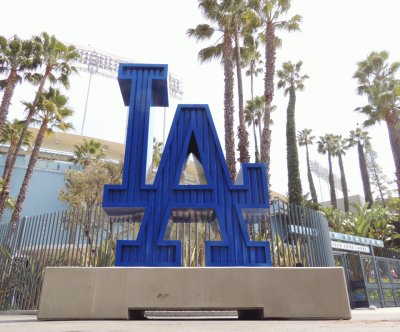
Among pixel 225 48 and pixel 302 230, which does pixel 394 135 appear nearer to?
pixel 225 48

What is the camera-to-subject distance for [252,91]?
103 ft

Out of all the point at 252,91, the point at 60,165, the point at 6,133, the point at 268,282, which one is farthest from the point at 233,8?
the point at 60,165

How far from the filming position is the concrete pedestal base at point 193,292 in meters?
5.55

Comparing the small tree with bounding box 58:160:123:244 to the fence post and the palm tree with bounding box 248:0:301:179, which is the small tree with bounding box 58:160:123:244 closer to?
the palm tree with bounding box 248:0:301:179

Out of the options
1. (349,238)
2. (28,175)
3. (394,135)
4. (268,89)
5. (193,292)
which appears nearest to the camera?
(193,292)

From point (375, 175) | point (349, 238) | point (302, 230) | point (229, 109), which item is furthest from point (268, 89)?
point (375, 175)

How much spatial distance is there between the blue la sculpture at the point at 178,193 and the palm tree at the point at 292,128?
21.8 meters

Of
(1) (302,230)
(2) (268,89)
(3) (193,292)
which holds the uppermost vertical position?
(2) (268,89)

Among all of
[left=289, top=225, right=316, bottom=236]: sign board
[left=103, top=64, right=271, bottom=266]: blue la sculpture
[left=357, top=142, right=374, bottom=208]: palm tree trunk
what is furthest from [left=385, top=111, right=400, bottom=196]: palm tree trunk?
[left=357, top=142, right=374, bottom=208]: palm tree trunk

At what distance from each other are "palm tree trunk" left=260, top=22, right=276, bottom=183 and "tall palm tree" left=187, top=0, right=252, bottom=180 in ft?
3.99

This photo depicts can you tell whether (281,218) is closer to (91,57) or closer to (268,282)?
(268,282)

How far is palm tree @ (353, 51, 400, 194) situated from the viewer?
877 inches

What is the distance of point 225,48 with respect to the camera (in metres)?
18.8

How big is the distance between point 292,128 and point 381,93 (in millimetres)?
7917
